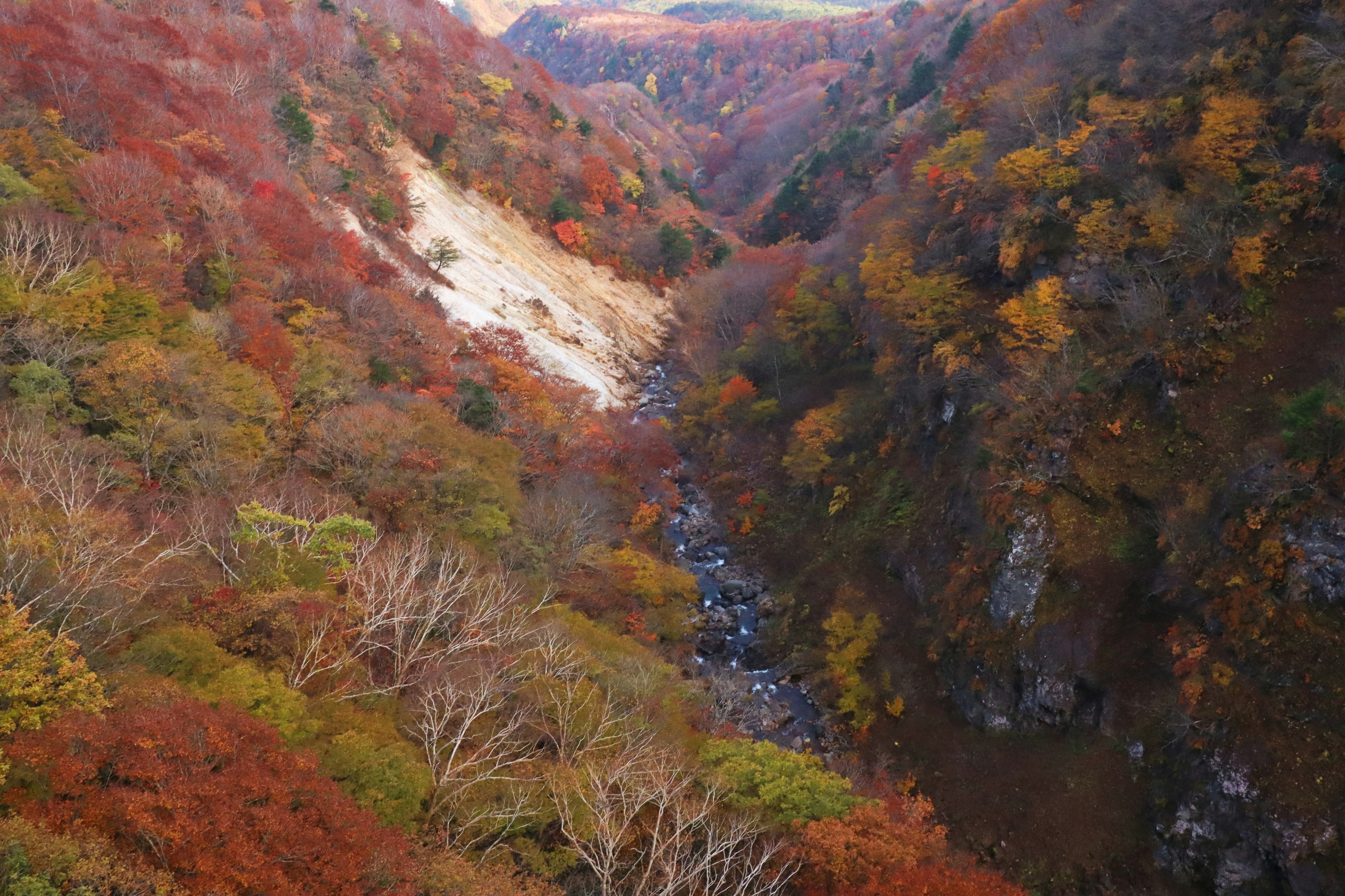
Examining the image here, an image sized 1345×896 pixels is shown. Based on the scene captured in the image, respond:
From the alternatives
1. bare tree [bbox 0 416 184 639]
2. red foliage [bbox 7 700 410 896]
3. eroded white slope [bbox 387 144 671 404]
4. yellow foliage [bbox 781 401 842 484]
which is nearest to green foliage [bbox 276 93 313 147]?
eroded white slope [bbox 387 144 671 404]

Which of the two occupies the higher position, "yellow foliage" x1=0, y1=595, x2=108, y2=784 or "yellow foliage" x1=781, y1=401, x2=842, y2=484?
"yellow foliage" x1=0, y1=595, x2=108, y2=784

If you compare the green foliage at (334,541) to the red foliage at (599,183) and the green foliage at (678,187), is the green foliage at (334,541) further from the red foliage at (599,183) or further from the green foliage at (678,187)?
the green foliage at (678,187)

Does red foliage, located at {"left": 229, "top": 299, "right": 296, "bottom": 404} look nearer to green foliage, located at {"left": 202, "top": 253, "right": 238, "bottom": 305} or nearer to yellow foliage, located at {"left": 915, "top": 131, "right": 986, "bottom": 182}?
green foliage, located at {"left": 202, "top": 253, "right": 238, "bottom": 305}

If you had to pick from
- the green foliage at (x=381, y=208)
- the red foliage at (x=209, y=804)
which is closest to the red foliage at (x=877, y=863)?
the red foliage at (x=209, y=804)

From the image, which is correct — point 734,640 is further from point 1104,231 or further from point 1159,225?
point 1159,225

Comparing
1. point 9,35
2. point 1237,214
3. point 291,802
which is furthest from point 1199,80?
point 9,35

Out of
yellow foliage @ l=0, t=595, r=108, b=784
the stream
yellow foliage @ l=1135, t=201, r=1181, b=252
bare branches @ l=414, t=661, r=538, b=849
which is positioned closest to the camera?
yellow foliage @ l=0, t=595, r=108, b=784
